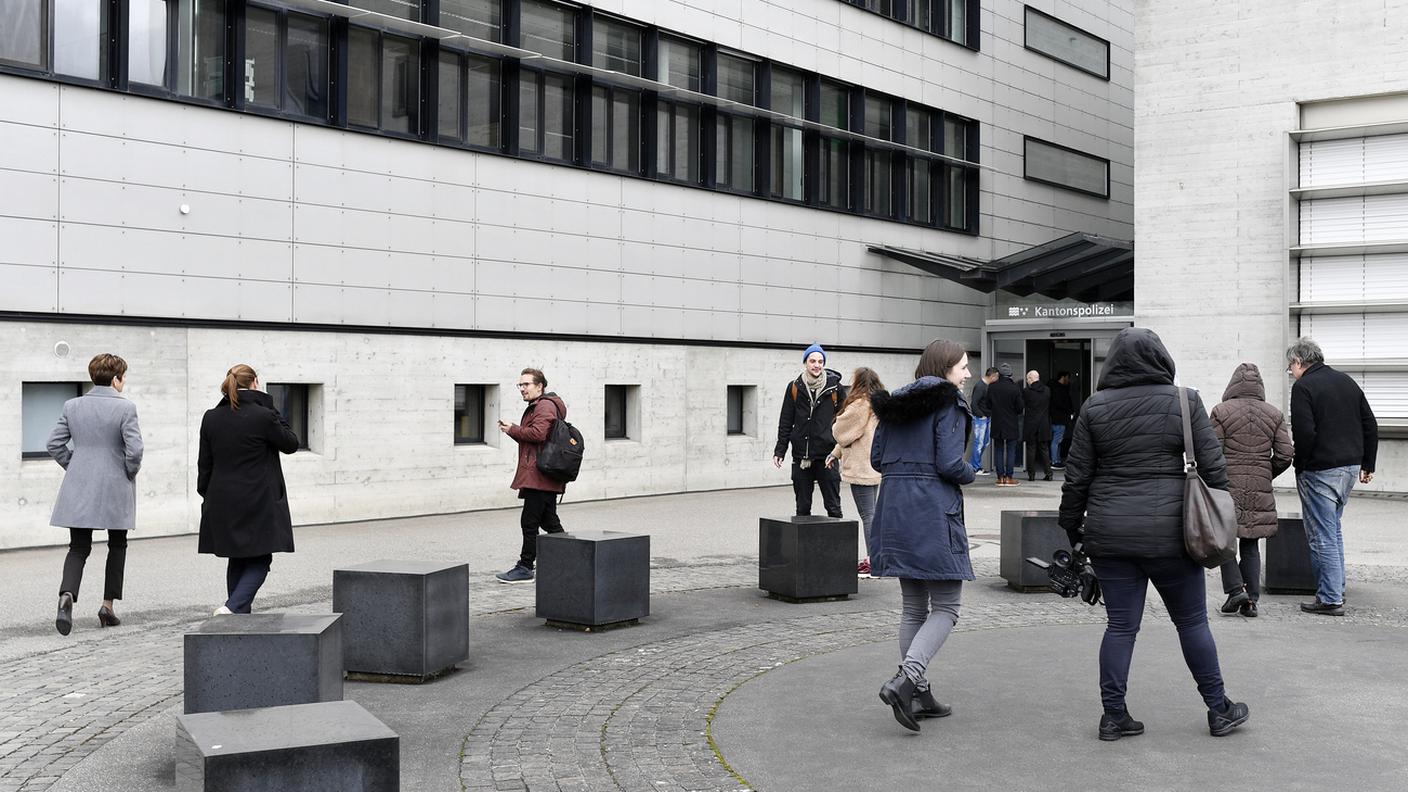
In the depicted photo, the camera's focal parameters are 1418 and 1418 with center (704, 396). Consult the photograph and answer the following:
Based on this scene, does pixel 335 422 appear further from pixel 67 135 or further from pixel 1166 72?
pixel 1166 72

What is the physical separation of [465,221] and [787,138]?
27.2ft

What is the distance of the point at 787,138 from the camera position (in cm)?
2552

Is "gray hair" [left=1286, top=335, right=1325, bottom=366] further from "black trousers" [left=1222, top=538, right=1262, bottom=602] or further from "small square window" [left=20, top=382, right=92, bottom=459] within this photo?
"small square window" [left=20, top=382, right=92, bottom=459]

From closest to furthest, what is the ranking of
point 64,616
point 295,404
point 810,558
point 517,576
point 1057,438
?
1. point 64,616
2. point 810,558
3. point 517,576
4. point 295,404
5. point 1057,438

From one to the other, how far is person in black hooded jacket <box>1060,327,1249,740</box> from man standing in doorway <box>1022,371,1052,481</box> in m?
18.8

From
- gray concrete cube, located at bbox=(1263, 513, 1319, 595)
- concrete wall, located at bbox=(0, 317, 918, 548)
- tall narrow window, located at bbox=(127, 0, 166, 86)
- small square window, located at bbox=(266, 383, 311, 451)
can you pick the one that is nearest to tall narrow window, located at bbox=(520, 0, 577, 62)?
concrete wall, located at bbox=(0, 317, 918, 548)

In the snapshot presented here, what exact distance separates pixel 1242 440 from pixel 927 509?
430 cm

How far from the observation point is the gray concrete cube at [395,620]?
7.98 metres

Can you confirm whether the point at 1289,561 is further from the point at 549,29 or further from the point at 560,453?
the point at 549,29

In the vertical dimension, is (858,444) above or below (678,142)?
below

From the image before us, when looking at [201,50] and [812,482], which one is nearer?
[812,482]

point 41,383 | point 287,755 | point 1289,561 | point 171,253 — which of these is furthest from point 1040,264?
point 287,755

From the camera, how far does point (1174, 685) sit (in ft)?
26.1

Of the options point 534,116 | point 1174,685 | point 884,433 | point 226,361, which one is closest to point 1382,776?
point 1174,685
